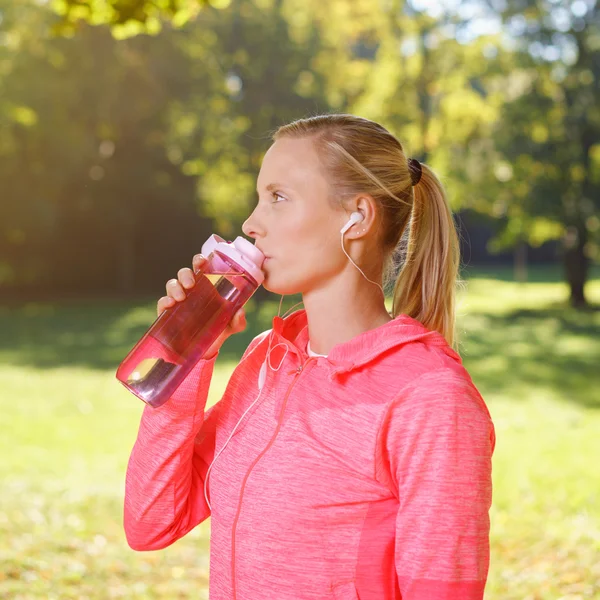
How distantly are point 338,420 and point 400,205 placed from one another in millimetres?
591

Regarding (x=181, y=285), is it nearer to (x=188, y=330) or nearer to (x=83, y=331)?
(x=188, y=330)

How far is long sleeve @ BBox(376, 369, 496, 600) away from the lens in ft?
5.15

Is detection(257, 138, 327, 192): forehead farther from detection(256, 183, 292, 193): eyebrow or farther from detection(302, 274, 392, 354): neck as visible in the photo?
detection(302, 274, 392, 354): neck

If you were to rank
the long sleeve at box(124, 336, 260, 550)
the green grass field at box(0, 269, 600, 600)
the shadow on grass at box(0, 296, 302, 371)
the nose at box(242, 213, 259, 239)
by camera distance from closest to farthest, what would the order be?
the nose at box(242, 213, 259, 239) < the long sleeve at box(124, 336, 260, 550) < the green grass field at box(0, 269, 600, 600) < the shadow on grass at box(0, 296, 302, 371)

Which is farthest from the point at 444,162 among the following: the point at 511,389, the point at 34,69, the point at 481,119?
the point at 511,389

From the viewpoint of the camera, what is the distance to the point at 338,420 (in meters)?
1.76

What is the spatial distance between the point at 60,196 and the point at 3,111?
3122mm

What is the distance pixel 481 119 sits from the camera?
27.8 meters

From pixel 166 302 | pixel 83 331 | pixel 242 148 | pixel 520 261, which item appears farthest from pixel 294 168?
pixel 520 261

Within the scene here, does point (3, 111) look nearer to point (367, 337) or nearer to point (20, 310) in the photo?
point (20, 310)

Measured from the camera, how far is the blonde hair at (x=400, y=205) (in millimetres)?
1936

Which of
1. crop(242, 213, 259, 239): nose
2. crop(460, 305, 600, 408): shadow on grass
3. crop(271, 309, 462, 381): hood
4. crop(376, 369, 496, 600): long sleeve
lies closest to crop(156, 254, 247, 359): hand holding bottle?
crop(242, 213, 259, 239): nose

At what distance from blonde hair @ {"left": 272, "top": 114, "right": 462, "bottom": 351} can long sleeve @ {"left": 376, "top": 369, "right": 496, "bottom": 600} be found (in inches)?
17.4

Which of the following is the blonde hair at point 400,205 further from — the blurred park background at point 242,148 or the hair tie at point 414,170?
the blurred park background at point 242,148
